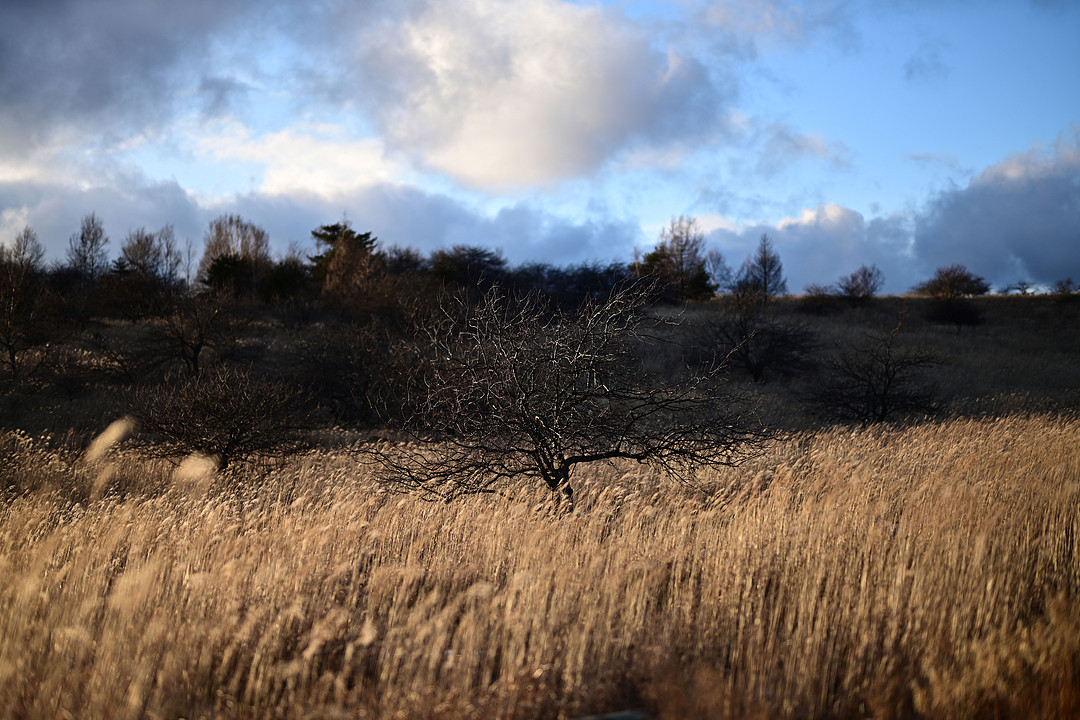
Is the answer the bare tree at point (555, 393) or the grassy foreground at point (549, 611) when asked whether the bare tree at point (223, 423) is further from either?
the bare tree at point (555, 393)

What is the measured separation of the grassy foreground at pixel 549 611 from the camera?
9.04 ft

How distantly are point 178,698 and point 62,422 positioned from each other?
21.7 meters

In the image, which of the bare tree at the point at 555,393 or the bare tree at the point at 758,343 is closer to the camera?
the bare tree at the point at 555,393

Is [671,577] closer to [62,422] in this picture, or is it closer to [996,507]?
[996,507]

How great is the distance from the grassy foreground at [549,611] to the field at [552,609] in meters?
0.02

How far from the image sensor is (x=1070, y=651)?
9.96 feet

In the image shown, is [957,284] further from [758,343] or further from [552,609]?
[552,609]

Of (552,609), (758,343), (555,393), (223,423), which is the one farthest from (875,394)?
(552,609)

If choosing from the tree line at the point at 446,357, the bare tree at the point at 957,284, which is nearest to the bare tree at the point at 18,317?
the tree line at the point at 446,357

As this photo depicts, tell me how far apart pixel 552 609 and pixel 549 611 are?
0.54 ft

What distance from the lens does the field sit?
9.04 feet

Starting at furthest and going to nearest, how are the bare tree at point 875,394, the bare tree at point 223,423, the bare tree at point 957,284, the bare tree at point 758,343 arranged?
the bare tree at point 957,284 → the bare tree at point 758,343 → the bare tree at point 875,394 → the bare tree at point 223,423

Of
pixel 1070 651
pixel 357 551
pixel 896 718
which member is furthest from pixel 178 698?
pixel 1070 651

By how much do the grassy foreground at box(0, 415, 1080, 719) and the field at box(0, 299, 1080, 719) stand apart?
2 centimetres
